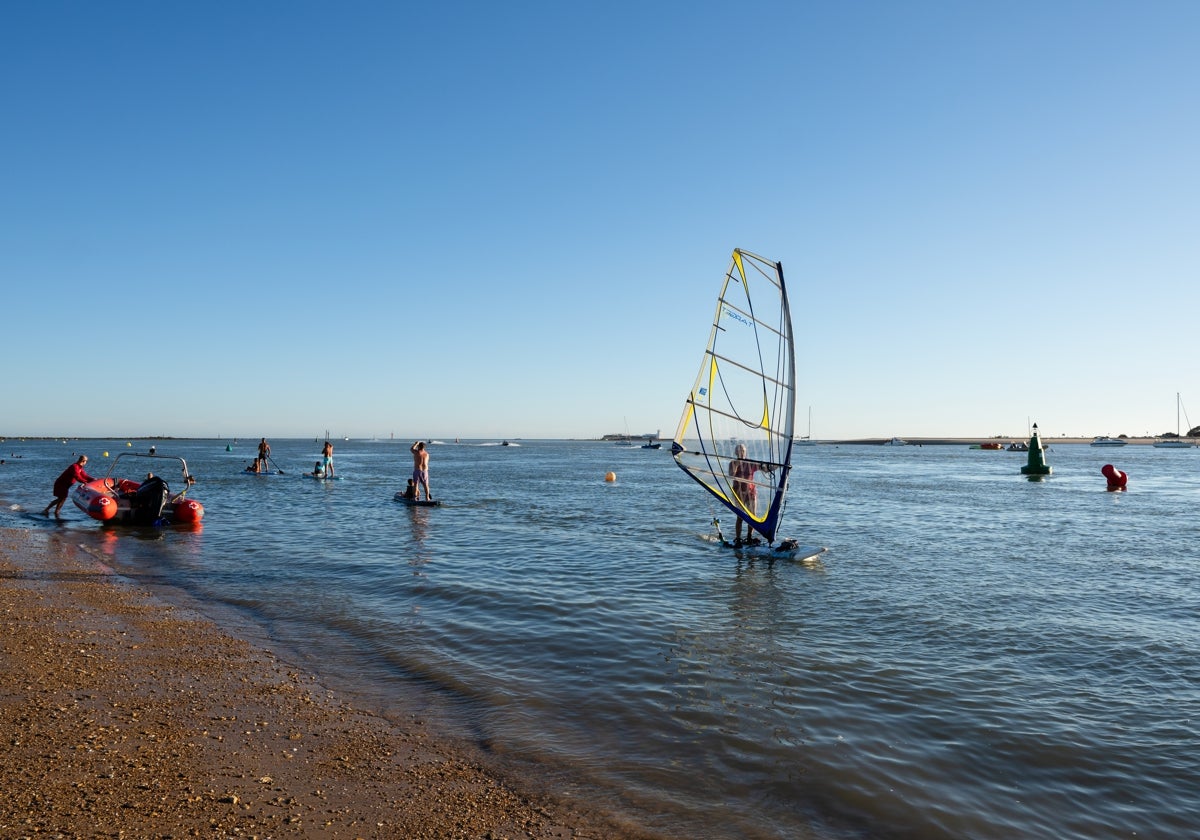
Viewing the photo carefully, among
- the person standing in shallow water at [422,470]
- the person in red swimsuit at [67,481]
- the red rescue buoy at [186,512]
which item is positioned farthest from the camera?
the person standing in shallow water at [422,470]

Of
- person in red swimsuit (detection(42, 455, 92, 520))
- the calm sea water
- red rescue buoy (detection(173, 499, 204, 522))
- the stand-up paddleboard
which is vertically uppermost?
person in red swimsuit (detection(42, 455, 92, 520))

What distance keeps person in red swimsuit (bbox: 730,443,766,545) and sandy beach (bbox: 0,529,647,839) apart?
10323 millimetres

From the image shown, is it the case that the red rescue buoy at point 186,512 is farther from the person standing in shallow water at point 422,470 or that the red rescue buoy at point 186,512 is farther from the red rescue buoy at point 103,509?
the person standing in shallow water at point 422,470

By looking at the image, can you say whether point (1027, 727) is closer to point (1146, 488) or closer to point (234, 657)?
point (234, 657)

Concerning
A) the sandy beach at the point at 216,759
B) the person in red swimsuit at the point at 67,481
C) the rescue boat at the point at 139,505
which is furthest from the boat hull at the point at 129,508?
the sandy beach at the point at 216,759

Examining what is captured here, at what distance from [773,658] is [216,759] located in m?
6.11

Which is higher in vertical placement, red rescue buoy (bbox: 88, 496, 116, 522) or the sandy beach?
red rescue buoy (bbox: 88, 496, 116, 522)

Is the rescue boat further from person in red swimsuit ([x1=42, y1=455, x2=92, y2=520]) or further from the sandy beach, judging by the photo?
the sandy beach

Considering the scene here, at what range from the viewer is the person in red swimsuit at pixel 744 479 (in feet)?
51.8

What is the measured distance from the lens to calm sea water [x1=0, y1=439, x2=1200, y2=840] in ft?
17.8

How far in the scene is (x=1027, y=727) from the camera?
21.9ft

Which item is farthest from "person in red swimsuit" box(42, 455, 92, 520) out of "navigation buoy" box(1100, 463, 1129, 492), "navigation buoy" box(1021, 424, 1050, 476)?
"navigation buoy" box(1021, 424, 1050, 476)

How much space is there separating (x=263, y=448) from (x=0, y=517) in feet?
74.3

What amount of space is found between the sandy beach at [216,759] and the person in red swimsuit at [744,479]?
33.9 feet
